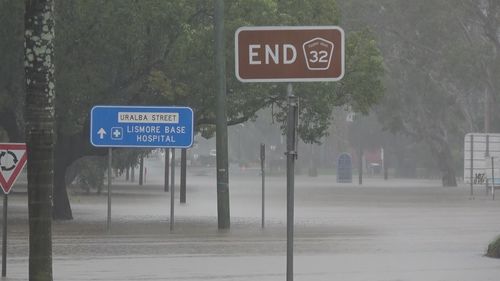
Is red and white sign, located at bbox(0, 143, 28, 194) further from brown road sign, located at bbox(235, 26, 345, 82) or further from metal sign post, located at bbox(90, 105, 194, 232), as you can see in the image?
metal sign post, located at bbox(90, 105, 194, 232)

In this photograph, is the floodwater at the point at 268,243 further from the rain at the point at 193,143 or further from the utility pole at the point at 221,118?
the utility pole at the point at 221,118

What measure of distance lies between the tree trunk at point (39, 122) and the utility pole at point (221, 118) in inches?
720

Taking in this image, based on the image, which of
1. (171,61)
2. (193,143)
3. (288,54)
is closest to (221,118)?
(193,143)

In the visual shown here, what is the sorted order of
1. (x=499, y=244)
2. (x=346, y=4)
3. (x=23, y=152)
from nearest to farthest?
(x=23, y=152) < (x=499, y=244) < (x=346, y=4)

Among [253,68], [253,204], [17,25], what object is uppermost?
[17,25]

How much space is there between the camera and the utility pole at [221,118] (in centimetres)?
2966

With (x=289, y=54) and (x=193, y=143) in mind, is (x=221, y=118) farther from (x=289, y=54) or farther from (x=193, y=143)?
(x=289, y=54)

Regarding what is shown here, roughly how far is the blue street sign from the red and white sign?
13.2 meters

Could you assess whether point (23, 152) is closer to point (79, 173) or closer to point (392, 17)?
point (79, 173)

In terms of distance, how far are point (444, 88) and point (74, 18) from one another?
43613mm

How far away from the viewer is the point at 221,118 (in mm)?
30359

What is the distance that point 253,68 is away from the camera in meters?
10.8

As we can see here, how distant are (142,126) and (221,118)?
196 cm

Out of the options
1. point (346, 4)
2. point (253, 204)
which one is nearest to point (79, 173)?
point (253, 204)
